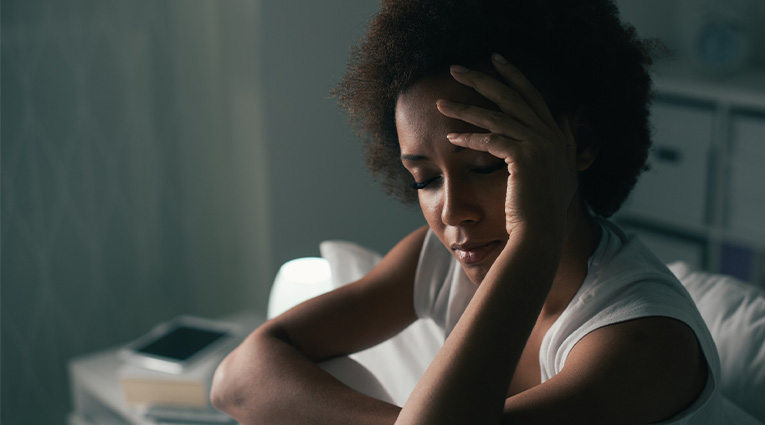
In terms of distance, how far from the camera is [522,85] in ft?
3.10

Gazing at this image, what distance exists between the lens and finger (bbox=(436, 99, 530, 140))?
0.92 meters

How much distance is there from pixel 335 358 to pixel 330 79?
119cm

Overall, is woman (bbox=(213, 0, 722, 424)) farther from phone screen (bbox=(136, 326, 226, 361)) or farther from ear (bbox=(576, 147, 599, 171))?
phone screen (bbox=(136, 326, 226, 361))

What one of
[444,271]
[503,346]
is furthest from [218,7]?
Answer: [503,346]

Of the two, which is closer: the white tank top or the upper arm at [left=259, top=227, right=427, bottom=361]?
the white tank top

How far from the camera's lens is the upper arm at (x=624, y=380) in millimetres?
854

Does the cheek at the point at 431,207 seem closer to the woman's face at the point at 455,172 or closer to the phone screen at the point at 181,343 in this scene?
the woman's face at the point at 455,172

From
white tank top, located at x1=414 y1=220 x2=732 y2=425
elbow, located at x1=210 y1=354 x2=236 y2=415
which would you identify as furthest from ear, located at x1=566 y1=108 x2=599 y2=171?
elbow, located at x1=210 y1=354 x2=236 y2=415

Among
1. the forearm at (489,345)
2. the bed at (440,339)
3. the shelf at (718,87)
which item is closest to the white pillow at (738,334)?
the bed at (440,339)

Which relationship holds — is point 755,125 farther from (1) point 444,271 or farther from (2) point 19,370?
(2) point 19,370

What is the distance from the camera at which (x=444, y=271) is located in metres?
1.29

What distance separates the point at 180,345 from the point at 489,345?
1.17 metres

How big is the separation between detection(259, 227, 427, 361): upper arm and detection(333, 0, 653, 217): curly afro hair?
254mm

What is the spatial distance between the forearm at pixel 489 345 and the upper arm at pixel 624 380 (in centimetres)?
5
